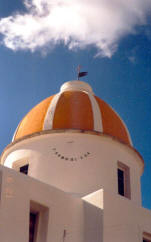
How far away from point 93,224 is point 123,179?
3.60m

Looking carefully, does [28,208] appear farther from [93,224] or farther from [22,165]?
[22,165]

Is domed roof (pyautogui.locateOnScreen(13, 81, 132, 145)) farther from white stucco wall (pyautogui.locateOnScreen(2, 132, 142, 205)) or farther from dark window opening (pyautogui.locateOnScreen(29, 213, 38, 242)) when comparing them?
dark window opening (pyautogui.locateOnScreen(29, 213, 38, 242))

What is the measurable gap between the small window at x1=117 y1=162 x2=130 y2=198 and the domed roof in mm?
1010

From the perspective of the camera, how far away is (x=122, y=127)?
18000mm

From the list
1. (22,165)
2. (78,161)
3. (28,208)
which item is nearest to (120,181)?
(78,161)

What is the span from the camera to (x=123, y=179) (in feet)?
55.0

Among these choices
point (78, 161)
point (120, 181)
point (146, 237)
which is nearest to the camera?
point (146, 237)

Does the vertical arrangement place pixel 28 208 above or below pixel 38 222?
above

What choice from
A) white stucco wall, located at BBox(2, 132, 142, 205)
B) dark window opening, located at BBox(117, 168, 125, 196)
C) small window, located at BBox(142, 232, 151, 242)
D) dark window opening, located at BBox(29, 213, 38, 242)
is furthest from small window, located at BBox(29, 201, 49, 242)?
dark window opening, located at BBox(117, 168, 125, 196)

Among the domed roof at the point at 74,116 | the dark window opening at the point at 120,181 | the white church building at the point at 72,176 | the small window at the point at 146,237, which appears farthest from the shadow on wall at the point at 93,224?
the domed roof at the point at 74,116

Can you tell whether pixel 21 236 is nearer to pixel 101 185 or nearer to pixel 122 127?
pixel 101 185

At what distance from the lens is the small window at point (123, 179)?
1644 centimetres

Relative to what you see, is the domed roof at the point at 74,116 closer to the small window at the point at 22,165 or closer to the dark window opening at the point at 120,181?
the small window at the point at 22,165

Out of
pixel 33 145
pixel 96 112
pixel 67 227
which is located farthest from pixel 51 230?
pixel 96 112
